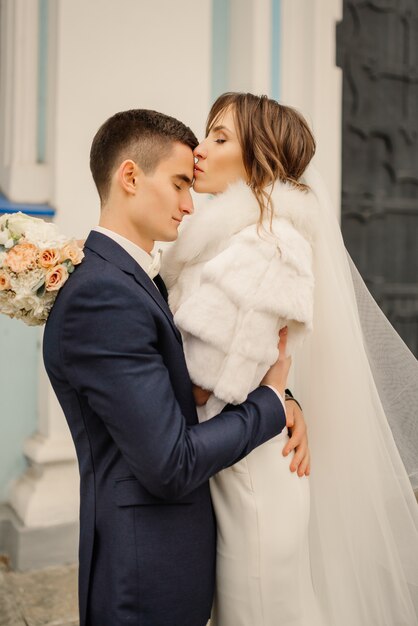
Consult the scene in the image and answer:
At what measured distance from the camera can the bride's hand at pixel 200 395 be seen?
1567 millimetres

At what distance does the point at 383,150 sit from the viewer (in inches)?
174

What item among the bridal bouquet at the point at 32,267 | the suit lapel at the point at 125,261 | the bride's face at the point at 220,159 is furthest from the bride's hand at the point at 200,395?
the bride's face at the point at 220,159

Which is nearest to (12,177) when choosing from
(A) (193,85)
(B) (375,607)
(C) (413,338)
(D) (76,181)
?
(D) (76,181)

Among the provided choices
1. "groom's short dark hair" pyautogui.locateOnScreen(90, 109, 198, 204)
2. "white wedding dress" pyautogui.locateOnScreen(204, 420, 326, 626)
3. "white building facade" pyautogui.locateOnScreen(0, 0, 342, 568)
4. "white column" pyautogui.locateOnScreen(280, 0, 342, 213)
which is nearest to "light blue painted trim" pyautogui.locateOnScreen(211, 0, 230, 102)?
"white building facade" pyautogui.locateOnScreen(0, 0, 342, 568)

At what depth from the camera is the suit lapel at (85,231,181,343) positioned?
1.47m

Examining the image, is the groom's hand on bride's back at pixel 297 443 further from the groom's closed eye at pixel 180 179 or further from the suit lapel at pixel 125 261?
the groom's closed eye at pixel 180 179

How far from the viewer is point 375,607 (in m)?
1.93

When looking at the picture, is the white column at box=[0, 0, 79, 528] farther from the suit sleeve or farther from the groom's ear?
the suit sleeve

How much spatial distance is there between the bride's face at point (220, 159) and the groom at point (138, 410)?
12 cm

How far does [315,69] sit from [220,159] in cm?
222

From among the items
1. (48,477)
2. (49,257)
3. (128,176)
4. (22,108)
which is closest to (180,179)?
(128,176)

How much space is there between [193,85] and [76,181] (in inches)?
32.8

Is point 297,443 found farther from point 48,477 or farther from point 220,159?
point 48,477

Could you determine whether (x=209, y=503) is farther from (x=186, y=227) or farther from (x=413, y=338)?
A: (x=413, y=338)
